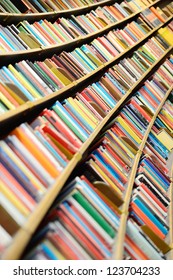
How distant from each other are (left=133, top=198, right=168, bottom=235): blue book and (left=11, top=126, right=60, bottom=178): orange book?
2.93 feet

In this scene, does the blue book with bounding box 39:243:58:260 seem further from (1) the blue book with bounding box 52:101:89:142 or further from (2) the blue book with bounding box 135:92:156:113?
(2) the blue book with bounding box 135:92:156:113

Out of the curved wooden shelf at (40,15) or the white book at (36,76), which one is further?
the curved wooden shelf at (40,15)

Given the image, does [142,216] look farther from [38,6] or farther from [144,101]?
[38,6]

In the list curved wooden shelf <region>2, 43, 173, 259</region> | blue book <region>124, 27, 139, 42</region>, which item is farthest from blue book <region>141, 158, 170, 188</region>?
blue book <region>124, 27, 139, 42</region>

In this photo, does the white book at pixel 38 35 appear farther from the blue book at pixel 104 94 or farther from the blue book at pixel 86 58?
the blue book at pixel 104 94

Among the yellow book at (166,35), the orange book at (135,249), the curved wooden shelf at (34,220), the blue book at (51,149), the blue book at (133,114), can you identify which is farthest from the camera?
the yellow book at (166,35)

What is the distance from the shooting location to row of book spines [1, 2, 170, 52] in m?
2.34

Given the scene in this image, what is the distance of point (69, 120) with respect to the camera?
2.23 metres

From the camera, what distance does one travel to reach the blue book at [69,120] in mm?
2205

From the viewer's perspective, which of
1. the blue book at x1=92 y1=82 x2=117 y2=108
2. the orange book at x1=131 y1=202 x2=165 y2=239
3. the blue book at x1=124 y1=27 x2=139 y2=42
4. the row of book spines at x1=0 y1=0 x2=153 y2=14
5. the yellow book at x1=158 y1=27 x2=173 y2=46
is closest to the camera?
the orange book at x1=131 y1=202 x2=165 y2=239

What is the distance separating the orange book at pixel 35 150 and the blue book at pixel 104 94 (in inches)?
52.9

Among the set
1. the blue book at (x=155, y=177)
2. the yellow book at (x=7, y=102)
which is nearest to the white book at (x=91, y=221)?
the yellow book at (x=7, y=102)

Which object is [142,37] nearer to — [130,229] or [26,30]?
[26,30]

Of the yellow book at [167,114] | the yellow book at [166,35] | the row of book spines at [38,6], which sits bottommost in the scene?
the yellow book at [167,114]
